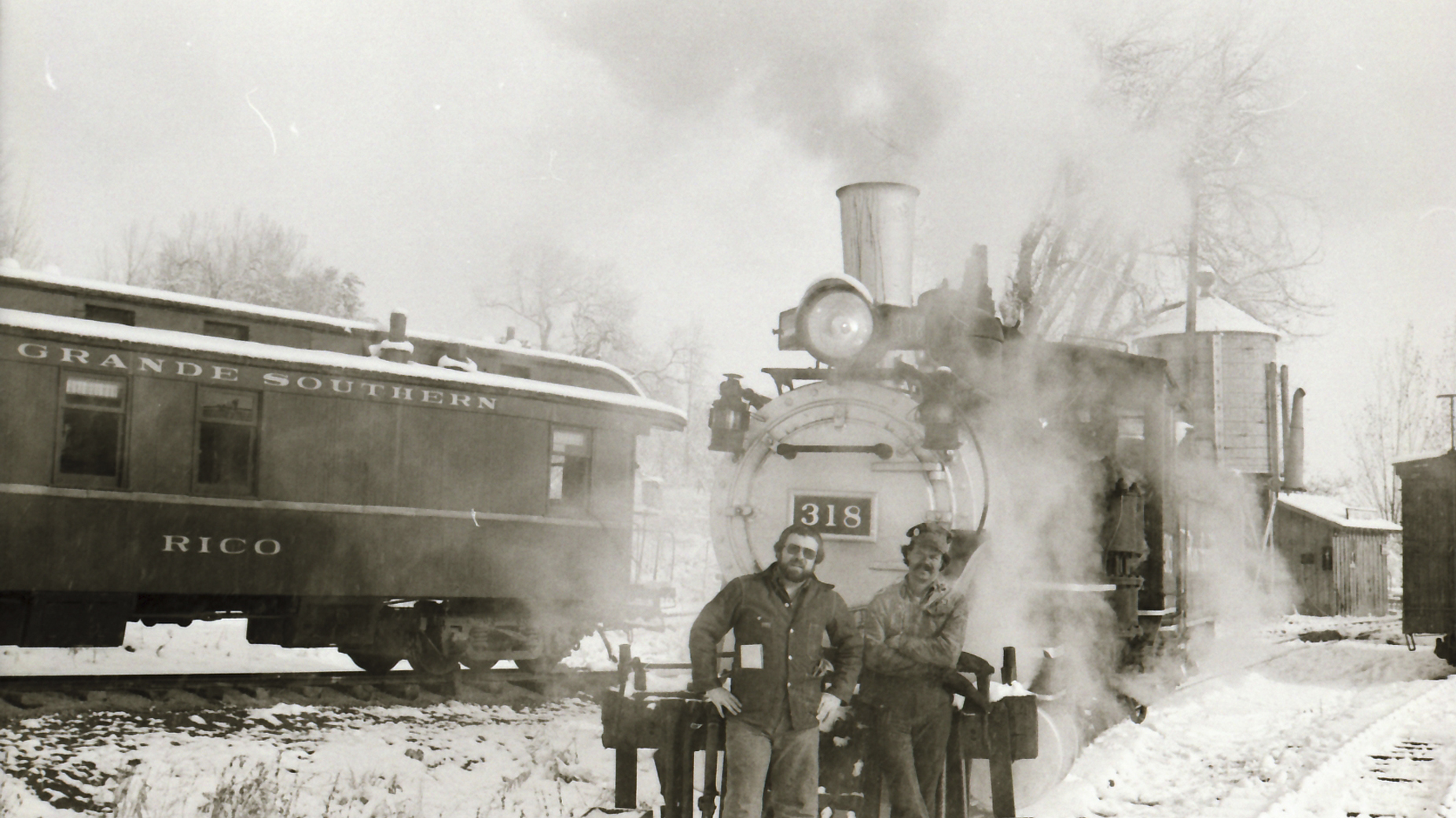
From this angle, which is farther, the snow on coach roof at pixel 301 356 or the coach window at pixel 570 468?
the coach window at pixel 570 468

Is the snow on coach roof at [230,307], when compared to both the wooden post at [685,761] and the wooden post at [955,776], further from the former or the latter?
the wooden post at [955,776]

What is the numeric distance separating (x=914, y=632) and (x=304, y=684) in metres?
5.72

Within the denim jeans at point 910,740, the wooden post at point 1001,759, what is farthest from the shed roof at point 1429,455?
the denim jeans at point 910,740

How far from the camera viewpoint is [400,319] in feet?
33.0

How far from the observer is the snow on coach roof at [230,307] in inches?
338

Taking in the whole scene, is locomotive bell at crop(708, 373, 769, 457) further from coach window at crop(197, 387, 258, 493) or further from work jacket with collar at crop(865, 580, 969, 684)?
coach window at crop(197, 387, 258, 493)

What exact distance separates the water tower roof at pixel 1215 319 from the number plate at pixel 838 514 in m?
19.6

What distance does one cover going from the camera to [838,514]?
554 centimetres

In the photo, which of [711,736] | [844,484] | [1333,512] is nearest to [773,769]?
[711,736]

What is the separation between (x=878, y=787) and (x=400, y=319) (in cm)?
694

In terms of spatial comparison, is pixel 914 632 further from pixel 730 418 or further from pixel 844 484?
pixel 730 418

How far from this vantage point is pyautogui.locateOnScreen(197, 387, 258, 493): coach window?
8.81 metres

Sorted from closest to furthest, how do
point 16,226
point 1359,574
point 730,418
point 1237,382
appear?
1. point 730,418
2. point 16,226
3. point 1237,382
4. point 1359,574

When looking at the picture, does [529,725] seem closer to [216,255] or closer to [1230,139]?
[1230,139]
